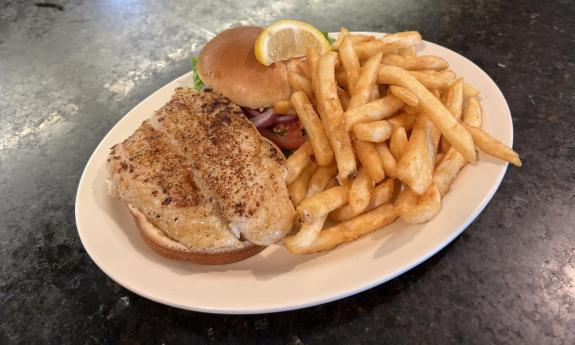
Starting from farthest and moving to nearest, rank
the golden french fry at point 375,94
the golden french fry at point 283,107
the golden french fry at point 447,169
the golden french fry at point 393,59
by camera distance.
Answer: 1. the golden french fry at point 283,107
2. the golden french fry at point 393,59
3. the golden french fry at point 375,94
4. the golden french fry at point 447,169

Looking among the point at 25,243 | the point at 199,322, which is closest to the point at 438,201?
the point at 199,322

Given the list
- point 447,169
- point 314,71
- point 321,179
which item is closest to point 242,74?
point 314,71

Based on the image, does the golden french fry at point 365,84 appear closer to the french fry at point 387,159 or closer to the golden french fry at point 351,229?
the french fry at point 387,159

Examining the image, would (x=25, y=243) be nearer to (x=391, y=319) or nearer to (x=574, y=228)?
(x=391, y=319)

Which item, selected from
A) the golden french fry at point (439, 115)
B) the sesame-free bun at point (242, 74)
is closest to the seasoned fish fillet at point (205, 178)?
the sesame-free bun at point (242, 74)

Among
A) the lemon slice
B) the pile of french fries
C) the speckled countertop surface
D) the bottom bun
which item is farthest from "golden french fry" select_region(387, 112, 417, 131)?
the bottom bun

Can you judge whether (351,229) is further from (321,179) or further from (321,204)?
(321,179)
